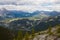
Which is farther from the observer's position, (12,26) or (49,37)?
(12,26)

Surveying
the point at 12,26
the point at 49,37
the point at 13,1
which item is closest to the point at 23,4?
the point at 13,1

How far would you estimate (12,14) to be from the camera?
15.6 m

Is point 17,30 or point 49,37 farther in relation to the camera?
point 17,30

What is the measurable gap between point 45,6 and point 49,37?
226 centimetres

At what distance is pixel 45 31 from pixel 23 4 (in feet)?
8.34

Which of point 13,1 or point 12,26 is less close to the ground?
point 13,1

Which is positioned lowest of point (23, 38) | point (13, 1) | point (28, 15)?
point (23, 38)

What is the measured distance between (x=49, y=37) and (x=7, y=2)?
3.94 meters

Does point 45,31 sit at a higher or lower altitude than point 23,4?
lower

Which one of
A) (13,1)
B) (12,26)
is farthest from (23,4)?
(12,26)

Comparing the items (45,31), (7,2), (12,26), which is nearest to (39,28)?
(45,31)

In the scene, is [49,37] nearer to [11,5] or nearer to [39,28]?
[39,28]

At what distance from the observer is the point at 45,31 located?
15.1 meters

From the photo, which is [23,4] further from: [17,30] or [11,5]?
[17,30]
